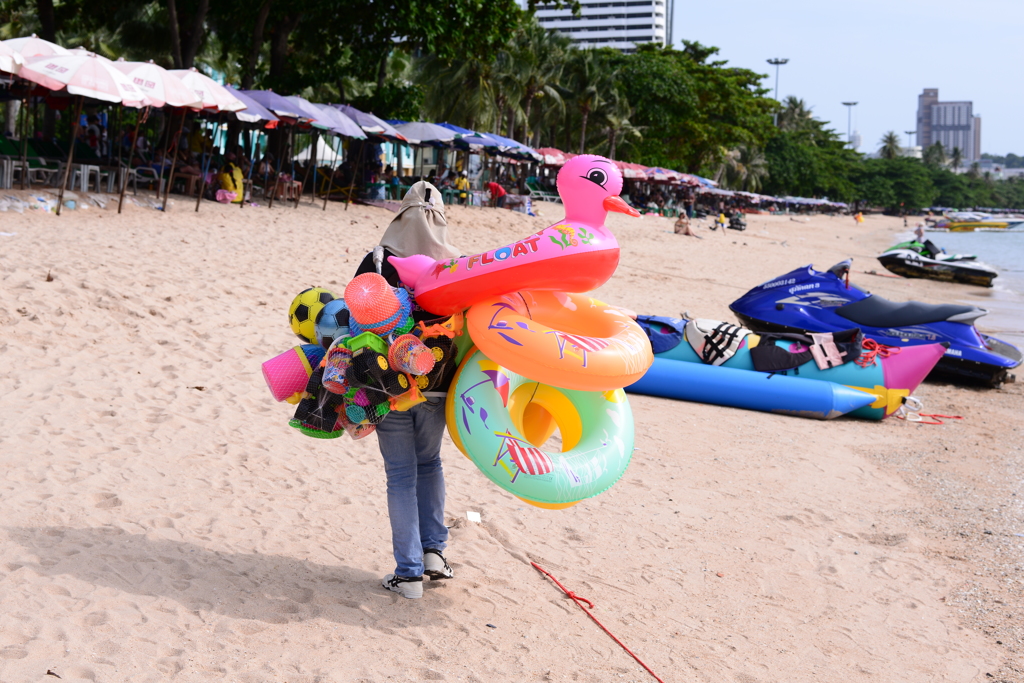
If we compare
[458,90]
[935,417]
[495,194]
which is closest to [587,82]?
[458,90]

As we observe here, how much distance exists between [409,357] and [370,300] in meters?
0.26

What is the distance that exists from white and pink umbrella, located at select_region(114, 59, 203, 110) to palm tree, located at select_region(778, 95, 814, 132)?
97.7 meters

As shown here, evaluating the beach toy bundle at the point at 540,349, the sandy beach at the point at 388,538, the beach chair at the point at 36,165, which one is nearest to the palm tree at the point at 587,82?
the beach chair at the point at 36,165

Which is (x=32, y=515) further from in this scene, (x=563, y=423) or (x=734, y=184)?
(x=734, y=184)

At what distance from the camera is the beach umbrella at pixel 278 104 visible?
15266mm

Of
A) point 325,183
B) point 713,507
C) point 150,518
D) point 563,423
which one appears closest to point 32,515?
point 150,518

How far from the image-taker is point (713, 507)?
5.30 meters

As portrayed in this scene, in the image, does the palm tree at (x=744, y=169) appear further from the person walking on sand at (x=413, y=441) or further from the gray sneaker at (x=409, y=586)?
the gray sneaker at (x=409, y=586)

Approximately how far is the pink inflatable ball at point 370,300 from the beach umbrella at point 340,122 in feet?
44.4

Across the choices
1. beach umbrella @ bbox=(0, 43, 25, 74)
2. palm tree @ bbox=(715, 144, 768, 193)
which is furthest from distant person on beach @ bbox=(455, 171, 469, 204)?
palm tree @ bbox=(715, 144, 768, 193)

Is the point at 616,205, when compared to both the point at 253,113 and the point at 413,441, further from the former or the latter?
the point at 253,113

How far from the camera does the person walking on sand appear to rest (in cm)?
337

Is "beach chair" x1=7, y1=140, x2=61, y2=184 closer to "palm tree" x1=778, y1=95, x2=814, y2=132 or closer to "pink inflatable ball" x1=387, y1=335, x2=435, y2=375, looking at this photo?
"pink inflatable ball" x1=387, y1=335, x2=435, y2=375

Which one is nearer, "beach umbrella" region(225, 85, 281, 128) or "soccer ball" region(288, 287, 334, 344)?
"soccer ball" region(288, 287, 334, 344)
